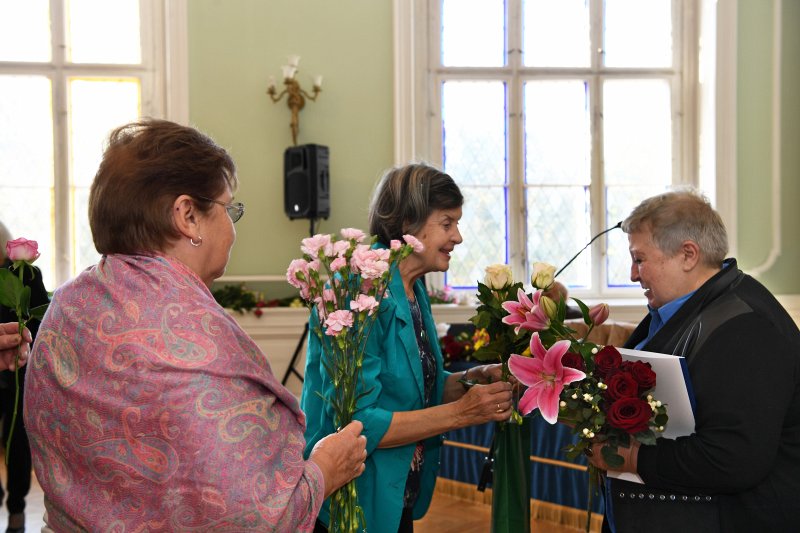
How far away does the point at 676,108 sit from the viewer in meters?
6.96

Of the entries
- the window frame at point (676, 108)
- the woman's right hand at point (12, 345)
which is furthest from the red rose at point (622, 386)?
the window frame at point (676, 108)

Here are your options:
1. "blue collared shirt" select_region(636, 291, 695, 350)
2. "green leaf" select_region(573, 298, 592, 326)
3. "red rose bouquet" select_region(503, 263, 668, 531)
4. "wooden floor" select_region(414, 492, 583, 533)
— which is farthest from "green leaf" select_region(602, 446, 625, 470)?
"wooden floor" select_region(414, 492, 583, 533)

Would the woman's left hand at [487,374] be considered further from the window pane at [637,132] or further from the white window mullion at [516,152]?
the window pane at [637,132]

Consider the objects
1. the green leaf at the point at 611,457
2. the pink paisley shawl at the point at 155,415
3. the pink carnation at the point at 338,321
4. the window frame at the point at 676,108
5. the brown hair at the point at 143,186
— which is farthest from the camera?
the window frame at the point at 676,108

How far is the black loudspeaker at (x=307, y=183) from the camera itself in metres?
6.03

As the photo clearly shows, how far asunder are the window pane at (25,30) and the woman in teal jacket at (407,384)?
5460 mm

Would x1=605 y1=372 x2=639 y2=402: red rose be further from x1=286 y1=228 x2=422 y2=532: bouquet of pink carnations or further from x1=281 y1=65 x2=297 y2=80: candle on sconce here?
x1=281 y1=65 x2=297 y2=80: candle on sconce

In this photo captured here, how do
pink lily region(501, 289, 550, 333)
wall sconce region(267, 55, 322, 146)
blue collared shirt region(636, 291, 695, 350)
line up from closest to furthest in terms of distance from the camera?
pink lily region(501, 289, 550, 333)
blue collared shirt region(636, 291, 695, 350)
wall sconce region(267, 55, 322, 146)

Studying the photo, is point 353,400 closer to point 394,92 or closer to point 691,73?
point 394,92

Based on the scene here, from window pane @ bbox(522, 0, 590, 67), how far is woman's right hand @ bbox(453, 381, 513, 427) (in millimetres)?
5438

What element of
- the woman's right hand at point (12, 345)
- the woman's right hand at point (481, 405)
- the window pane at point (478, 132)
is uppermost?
the window pane at point (478, 132)

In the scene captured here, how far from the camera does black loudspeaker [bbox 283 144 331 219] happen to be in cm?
603

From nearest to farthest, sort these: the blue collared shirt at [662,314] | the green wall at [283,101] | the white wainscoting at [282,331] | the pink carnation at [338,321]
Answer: the pink carnation at [338,321], the blue collared shirt at [662,314], the white wainscoting at [282,331], the green wall at [283,101]

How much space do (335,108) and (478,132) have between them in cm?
128
